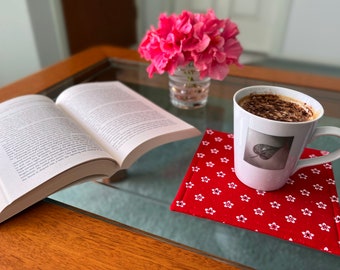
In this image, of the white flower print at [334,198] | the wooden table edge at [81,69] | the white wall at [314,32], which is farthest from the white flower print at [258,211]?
the white wall at [314,32]

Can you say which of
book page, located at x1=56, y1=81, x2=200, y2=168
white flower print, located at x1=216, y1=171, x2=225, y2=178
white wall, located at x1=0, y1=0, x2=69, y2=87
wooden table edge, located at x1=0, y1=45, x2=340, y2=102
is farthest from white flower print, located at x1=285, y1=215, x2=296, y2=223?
white wall, located at x1=0, y1=0, x2=69, y2=87

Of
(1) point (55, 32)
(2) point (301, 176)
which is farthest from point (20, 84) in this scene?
(1) point (55, 32)

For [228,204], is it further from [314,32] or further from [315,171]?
[314,32]

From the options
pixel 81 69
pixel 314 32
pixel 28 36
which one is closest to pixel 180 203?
pixel 81 69

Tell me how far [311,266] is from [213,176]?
170mm

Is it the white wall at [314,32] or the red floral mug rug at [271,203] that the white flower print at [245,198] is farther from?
the white wall at [314,32]

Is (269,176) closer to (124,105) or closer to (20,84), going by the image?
(124,105)

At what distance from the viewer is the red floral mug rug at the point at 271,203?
36 centimetres

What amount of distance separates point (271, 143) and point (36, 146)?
1.05ft

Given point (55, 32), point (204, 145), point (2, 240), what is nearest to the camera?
point (2, 240)

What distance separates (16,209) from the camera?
1.23 ft

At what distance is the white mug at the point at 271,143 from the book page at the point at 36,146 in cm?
19

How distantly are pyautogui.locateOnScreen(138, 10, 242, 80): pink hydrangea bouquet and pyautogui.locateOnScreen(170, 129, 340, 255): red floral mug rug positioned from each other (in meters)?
0.18

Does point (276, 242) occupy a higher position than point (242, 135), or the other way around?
point (242, 135)
